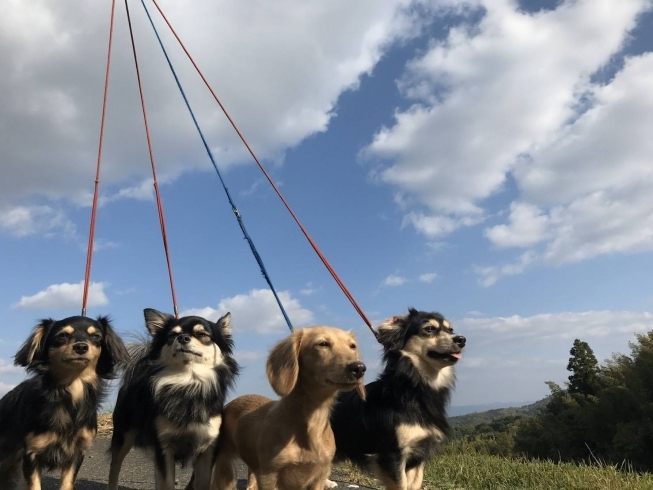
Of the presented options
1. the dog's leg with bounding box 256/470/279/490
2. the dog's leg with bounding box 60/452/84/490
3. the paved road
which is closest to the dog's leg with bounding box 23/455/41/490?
the dog's leg with bounding box 60/452/84/490

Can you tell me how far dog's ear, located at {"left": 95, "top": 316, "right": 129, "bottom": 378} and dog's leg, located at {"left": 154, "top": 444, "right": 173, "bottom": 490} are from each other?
3.04 feet

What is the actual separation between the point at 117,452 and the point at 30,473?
0.85 m

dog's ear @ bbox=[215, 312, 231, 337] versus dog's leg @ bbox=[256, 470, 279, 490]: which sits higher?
dog's ear @ bbox=[215, 312, 231, 337]

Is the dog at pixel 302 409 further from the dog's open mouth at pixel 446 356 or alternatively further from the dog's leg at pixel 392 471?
the dog's open mouth at pixel 446 356

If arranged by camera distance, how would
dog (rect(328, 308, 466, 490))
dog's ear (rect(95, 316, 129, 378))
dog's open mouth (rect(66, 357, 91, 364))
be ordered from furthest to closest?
dog's ear (rect(95, 316, 129, 378)), dog (rect(328, 308, 466, 490)), dog's open mouth (rect(66, 357, 91, 364))

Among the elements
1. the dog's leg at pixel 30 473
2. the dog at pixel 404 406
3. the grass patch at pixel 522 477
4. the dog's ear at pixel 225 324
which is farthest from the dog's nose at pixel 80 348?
the grass patch at pixel 522 477

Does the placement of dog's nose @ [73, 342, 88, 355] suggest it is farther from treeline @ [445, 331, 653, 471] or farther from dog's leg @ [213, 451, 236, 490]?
treeline @ [445, 331, 653, 471]

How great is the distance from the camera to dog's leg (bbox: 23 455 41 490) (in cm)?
372

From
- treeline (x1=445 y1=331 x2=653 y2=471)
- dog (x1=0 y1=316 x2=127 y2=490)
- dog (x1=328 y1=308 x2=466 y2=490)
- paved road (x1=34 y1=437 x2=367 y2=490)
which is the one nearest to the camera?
dog (x1=0 y1=316 x2=127 y2=490)

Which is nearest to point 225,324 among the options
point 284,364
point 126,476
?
point 284,364

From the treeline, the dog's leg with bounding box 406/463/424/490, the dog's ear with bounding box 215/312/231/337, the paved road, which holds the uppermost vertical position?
the dog's ear with bounding box 215/312/231/337

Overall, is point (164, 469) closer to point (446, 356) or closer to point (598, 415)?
point (446, 356)

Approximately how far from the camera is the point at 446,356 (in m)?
4.51

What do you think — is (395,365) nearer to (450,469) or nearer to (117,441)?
(450,469)
